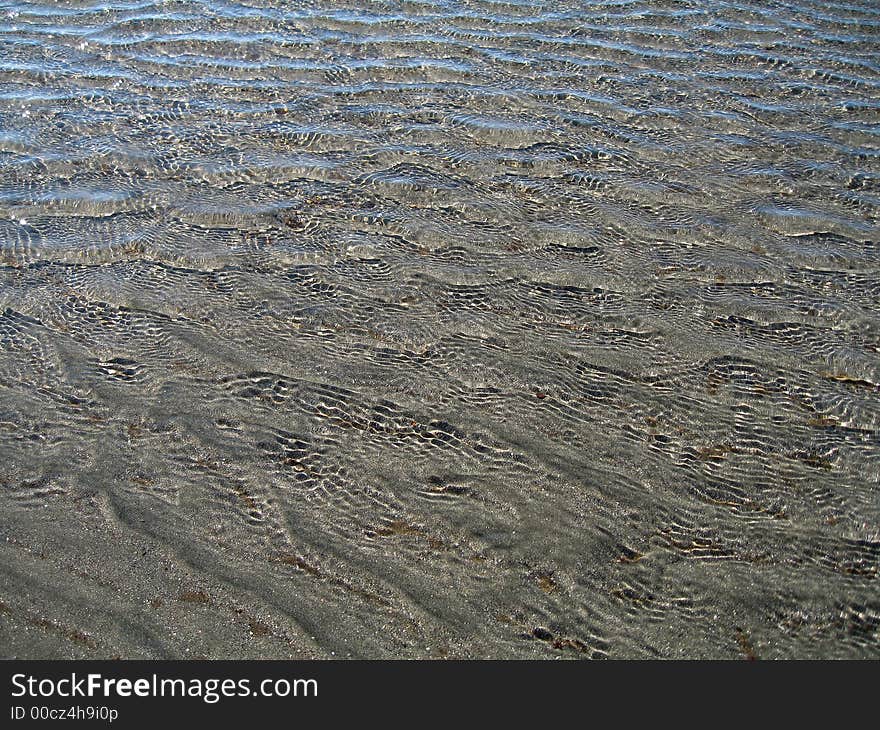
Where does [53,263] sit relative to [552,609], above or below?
above

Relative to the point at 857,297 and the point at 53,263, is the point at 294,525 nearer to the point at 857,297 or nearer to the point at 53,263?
the point at 53,263

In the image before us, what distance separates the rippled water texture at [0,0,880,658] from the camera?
306 centimetres

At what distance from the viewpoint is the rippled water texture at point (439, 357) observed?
10.0ft

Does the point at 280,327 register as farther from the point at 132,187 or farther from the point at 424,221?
the point at 132,187

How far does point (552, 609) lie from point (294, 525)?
1.04 metres

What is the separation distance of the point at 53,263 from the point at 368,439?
2.30 meters

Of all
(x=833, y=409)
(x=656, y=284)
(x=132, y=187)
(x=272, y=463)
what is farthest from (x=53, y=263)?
(x=833, y=409)

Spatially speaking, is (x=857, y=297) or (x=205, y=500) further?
(x=857, y=297)

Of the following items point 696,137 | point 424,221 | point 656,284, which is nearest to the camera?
point 656,284

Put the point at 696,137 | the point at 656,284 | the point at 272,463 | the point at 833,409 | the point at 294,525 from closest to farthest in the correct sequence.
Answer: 1. the point at 294,525
2. the point at 272,463
3. the point at 833,409
4. the point at 656,284
5. the point at 696,137

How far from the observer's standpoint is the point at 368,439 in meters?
3.66

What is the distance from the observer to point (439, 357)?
4082 mm

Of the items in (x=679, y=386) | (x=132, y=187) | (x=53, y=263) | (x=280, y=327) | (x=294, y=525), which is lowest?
(x=294, y=525)

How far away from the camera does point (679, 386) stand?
393 cm
